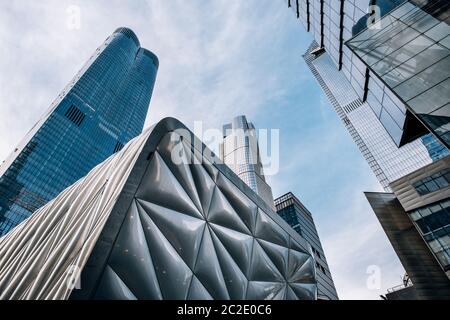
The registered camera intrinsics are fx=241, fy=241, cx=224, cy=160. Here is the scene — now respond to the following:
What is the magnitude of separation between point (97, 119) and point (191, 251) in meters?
130

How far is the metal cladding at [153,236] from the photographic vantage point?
513 centimetres

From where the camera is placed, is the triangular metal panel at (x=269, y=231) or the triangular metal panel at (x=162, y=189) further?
the triangular metal panel at (x=269, y=231)

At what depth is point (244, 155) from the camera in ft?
413

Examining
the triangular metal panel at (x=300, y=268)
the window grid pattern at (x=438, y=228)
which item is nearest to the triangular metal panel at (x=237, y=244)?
the triangular metal panel at (x=300, y=268)

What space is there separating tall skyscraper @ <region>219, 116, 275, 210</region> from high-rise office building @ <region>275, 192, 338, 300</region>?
2108 cm

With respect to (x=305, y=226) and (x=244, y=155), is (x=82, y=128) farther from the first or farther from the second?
(x=305, y=226)

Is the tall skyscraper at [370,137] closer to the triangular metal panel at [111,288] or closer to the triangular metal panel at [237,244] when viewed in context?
the triangular metal panel at [237,244]

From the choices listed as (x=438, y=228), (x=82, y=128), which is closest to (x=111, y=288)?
(x=438, y=228)

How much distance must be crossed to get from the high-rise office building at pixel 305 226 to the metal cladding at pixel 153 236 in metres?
61.1

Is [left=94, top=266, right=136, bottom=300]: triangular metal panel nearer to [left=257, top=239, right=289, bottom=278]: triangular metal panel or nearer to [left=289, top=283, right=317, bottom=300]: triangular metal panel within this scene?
[left=257, top=239, right=289, bottom=278]: triangular metal panel

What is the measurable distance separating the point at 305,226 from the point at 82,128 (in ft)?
333
